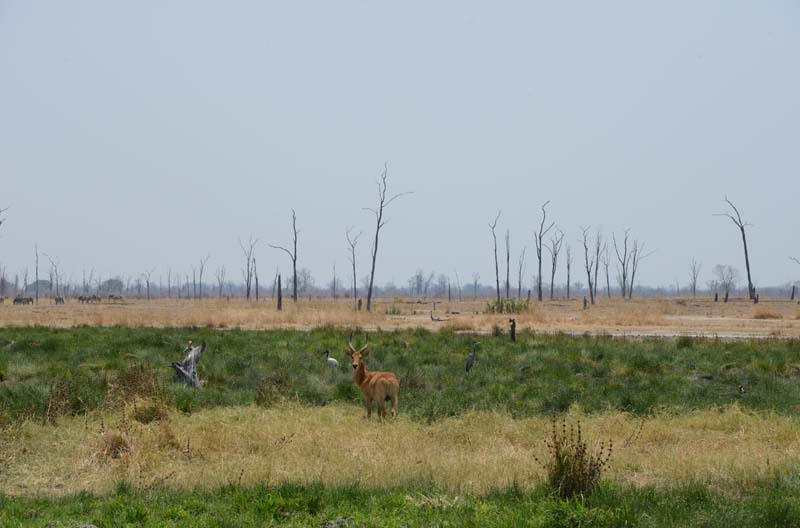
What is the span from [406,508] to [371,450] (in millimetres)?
2787

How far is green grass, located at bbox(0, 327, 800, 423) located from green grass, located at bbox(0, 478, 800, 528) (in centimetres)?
461

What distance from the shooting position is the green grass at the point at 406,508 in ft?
20.5

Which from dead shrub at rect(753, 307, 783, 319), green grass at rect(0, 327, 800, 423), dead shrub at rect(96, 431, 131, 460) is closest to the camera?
dead shrub at rect(96, 431, 131, 460)

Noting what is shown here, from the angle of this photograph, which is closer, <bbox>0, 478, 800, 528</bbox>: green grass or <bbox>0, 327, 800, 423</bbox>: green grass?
<bbox>0, 478, 800, 528</bbox>: green grass

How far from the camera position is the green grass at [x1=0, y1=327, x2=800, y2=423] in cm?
1280

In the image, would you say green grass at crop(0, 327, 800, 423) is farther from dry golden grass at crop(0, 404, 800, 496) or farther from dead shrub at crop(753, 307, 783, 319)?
dead shrub at crop(753, 307, 783, 319)

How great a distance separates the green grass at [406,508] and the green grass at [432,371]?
461cm

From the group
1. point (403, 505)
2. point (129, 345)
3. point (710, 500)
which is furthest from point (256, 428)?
point (129, 345)

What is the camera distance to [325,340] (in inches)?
902

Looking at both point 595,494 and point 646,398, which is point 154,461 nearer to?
point 595,494

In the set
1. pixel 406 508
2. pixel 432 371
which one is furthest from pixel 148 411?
pixel 432 371

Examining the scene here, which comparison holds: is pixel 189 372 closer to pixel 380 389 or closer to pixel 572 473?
pixel 380 389

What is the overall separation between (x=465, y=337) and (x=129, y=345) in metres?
11.2

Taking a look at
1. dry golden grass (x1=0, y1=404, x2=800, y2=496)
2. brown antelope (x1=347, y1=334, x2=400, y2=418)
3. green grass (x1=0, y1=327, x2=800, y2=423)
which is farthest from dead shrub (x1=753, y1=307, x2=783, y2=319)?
brown antelope (x1=347, y1=334, x2=400, y2=418)
